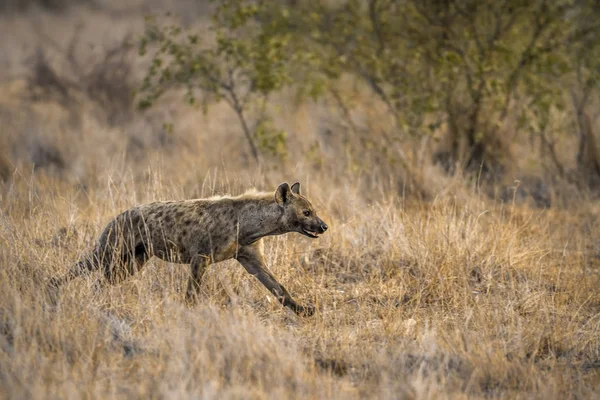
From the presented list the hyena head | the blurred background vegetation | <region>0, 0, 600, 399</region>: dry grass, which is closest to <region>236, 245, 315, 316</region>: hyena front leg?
<region>0, 0, 600, 399</region>: dry grass

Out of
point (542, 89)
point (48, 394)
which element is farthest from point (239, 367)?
point (542, 89)

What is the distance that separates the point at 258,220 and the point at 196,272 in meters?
0.75

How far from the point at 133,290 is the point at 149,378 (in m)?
2.00

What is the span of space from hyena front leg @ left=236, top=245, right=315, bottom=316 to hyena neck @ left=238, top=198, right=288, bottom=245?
0.44 feet

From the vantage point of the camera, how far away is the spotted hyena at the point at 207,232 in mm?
7277

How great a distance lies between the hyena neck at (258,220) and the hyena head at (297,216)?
0.19 ft

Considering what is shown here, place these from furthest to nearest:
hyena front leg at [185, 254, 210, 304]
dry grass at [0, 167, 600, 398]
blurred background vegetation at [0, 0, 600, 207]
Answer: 1. blurred background vegetation at [0, 0, 600, 207]
2. hyena front leg at [185, 254, 210, 304]
3. dry grass at [0, 167, 600, 398]

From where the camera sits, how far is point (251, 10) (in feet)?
41.4

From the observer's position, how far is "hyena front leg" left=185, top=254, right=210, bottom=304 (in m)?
7.14

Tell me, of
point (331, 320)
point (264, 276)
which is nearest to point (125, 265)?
point (264, 276)

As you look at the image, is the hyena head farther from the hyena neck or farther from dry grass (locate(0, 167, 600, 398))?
dry grass (locate(0, 167, 600, 398))

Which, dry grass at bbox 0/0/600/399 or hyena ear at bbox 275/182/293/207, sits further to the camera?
hyena ear at bbox 275/182/293/207

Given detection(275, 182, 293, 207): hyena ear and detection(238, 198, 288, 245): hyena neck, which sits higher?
detection(275, 182, 293, 207): hyena ear

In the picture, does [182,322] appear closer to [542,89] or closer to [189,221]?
[189,221]
